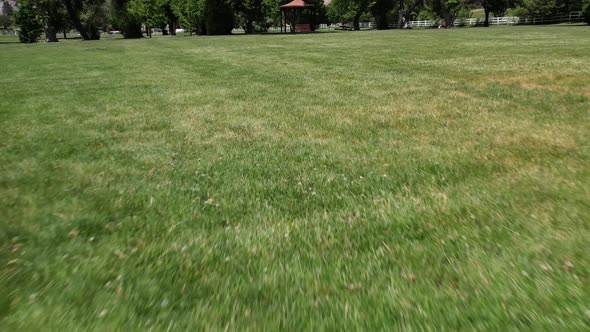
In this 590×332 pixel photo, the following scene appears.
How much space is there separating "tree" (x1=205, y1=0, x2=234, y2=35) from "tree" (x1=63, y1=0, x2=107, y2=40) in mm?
17829

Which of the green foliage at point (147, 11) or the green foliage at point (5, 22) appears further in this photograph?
the green foliage at point (5, 22)

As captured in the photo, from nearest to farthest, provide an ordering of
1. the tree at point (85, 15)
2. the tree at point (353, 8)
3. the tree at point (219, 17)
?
the tree at point (219, 17)
the tree at point (85, 15)
the tree at point (353, 8)

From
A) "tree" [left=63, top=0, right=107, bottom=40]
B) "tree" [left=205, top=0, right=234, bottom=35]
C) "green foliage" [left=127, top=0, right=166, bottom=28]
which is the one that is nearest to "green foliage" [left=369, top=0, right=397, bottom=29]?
"tree" [left=205, top=0, right=234, bottom=35]

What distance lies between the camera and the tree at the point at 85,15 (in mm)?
57938

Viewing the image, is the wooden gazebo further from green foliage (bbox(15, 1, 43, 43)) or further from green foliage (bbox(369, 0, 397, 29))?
green foliage (bbox(15, 1, 43, 43))

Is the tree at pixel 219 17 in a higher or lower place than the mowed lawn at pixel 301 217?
higher

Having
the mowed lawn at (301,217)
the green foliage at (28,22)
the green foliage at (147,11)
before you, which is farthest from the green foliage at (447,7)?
the mowed lawn at (301,217)

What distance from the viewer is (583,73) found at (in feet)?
39.9

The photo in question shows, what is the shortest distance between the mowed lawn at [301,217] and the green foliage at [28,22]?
59.4m

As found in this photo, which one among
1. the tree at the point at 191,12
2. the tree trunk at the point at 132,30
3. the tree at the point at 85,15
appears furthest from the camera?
the tree trunk at the point at 132,30

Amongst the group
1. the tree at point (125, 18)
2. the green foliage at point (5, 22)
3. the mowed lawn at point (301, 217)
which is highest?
the green foliage at point (5, 22)

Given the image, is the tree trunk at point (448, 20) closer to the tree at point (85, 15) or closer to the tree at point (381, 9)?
the tree at point (381, 9)

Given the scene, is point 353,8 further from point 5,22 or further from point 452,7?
point 5,22

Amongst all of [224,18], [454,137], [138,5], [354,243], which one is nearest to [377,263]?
[354,243]
